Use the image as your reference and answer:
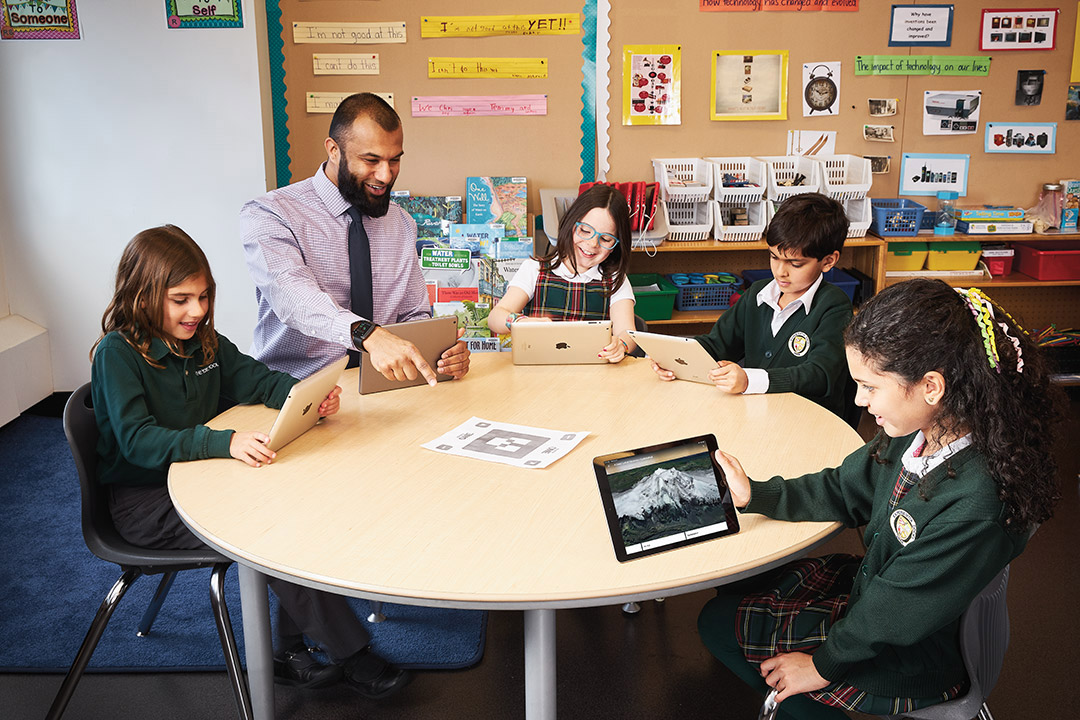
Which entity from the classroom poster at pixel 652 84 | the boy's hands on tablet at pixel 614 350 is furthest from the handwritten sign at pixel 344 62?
the boy's hands on tablet at pixel 614 350

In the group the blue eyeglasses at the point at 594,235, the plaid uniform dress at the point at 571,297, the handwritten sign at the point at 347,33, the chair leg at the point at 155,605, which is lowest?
the chair leg at the point at 155,605

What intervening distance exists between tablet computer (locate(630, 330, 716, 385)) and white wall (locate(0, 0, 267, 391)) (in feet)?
7.35

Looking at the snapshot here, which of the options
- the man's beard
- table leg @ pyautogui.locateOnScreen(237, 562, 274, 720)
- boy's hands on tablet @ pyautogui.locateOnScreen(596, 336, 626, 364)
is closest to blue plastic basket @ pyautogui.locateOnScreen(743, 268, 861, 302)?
boy's hands on tablet @ pyautogui.locateOnScreen(596, 336, 626, 364)

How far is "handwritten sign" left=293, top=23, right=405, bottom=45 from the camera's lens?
12.6 feet

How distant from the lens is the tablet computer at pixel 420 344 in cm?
208

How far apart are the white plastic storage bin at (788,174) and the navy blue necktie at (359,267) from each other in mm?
1969

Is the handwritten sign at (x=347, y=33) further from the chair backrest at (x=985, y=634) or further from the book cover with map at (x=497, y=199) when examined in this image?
the chair backrest at (x=985, y=634)

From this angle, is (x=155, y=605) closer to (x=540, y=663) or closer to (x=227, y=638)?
(x=227, y=638)

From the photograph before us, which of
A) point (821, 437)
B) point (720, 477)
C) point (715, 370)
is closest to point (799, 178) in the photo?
point (715, 370)

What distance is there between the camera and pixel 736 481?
1472 mm

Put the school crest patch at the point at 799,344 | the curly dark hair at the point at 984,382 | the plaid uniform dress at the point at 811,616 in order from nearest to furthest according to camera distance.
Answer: the curly dark hair at the point at 984,382 < the plaid uniform dress at the point at 811,616 < the school crest patch at the point at 799,344

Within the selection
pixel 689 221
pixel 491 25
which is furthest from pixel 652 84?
pixel 491 25

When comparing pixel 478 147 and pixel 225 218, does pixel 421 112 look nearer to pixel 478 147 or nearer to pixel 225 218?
pixel 478 147

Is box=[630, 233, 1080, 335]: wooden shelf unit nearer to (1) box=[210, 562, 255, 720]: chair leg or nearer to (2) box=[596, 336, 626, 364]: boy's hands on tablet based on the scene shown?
(2) box=[596, 336, 626, 364]: boy's hands on tablet
